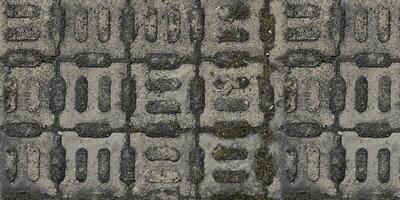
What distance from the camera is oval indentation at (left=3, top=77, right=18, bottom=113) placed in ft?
7.58

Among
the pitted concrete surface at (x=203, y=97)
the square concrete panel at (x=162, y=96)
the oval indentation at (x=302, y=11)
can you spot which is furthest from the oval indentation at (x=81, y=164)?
the oval indentation at (x=302, y=11)

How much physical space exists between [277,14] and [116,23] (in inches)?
27.9

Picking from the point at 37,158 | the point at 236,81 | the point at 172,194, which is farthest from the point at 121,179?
the point at 236,81

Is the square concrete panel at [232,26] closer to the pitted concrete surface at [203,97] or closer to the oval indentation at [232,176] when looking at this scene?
the pitted concrete surface at [203,97]

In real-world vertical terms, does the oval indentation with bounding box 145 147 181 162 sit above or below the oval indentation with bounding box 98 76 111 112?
below

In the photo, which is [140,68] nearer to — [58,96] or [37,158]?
[58,96]

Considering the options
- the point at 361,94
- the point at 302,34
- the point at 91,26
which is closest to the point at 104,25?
the point at 91,26

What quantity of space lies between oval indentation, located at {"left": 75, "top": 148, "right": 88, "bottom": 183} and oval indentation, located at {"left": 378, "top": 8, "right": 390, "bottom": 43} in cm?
139

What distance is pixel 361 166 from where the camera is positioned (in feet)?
7.50

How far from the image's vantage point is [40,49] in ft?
7.55

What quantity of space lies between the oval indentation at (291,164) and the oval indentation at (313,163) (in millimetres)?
57

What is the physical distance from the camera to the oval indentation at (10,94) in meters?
2.31

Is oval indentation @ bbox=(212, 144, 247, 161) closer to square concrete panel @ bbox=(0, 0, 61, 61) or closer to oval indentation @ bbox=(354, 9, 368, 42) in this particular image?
oval indentation @ bbox=(354, 9, 368, 42)

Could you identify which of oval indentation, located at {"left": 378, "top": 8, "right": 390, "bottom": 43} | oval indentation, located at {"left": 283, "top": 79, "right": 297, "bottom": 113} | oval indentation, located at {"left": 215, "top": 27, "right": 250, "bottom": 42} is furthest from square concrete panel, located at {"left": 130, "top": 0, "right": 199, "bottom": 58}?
oval indentation, located at {"left": 378, "top": 8, "right": 390, "bottom": 43}
